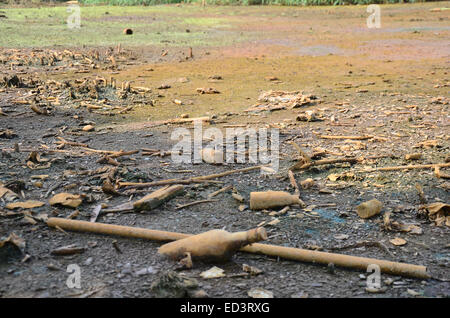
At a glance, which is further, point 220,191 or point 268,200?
point 220,191

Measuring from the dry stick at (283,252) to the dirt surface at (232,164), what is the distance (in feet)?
Result: 0.13

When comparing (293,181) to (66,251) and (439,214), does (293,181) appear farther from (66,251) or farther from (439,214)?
(66,251)

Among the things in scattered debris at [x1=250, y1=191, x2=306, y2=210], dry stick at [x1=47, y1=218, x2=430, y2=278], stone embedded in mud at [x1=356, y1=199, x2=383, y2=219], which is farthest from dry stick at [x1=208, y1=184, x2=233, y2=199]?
stone embedded in mud at [x1=356, y1=199, x2=383, y2=219]

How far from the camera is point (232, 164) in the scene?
471 centimetres

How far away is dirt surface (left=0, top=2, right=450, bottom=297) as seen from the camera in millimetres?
2807

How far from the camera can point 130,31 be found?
14516 millimetres

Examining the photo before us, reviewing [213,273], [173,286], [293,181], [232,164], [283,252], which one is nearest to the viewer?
[173,286]

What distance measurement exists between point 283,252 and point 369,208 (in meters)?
0.94

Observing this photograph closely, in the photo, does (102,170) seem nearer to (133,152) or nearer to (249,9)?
(133,152)

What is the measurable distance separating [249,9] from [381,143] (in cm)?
1629

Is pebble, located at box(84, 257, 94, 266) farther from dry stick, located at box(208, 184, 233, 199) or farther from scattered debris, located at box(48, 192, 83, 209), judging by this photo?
dry stick, located at box(208, 184, 233, 199)

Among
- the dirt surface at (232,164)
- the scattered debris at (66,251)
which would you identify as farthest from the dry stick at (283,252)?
the scattered debris at (66,251)

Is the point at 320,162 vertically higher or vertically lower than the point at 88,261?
higher

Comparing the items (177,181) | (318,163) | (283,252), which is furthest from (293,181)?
(283,252)
